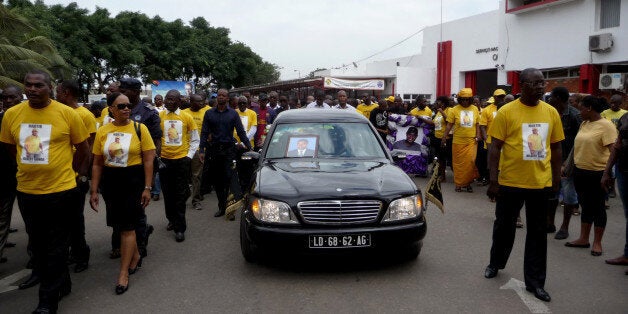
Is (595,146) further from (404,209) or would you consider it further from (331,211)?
(331,211)

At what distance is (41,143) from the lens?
13.8 feet

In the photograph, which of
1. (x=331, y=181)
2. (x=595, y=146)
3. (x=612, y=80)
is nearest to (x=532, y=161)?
(x=331, y=181)

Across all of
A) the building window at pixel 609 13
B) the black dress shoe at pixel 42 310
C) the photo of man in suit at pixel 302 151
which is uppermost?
the building window at pixel 609 13

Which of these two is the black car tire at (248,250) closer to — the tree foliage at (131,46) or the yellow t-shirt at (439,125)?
the yellow t-shirt at (439,125)

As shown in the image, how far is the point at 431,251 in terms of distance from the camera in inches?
236

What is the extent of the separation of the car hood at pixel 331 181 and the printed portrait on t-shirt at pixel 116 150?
128cm

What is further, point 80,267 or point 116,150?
point 80,267

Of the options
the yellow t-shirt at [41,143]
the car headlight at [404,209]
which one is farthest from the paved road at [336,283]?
the yellow t-shirt at [41,143]

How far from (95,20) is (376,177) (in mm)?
32648

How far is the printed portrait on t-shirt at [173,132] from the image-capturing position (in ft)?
23.6

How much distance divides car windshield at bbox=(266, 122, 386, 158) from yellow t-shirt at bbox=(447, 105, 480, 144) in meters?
4.33

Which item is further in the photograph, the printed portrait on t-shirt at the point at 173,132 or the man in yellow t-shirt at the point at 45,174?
the printed portrait on t-shirt at the point at 173,132

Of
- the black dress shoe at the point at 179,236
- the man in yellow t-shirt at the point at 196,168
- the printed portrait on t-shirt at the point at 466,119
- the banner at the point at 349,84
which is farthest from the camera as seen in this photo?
the banner at the point at 349,84

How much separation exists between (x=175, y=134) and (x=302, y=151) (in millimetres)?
2137
